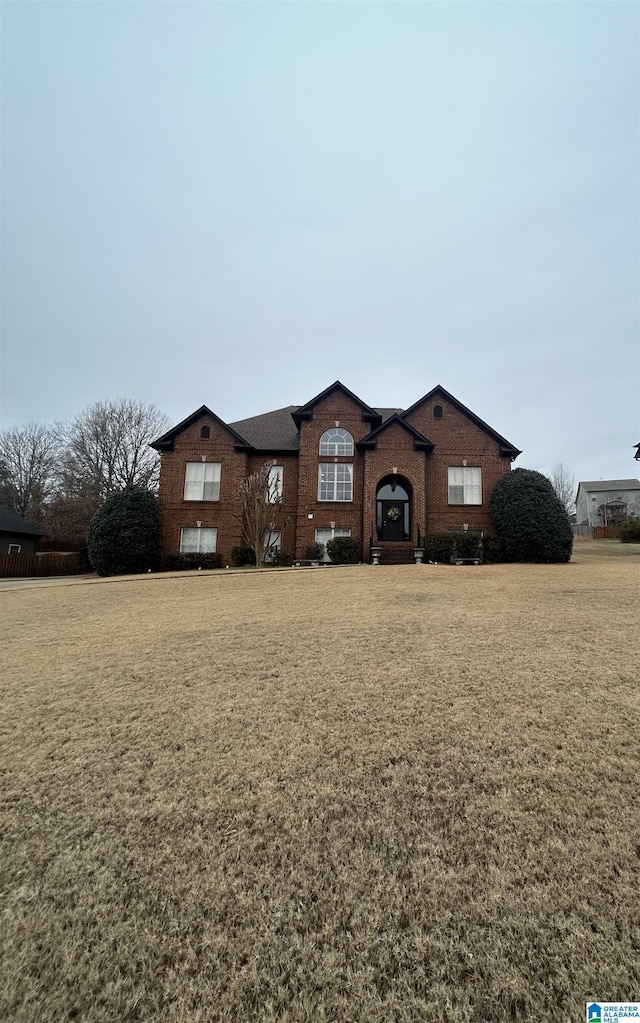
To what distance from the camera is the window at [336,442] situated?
19.8 meters

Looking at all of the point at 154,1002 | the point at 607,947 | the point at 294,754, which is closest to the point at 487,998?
the point at 607,947

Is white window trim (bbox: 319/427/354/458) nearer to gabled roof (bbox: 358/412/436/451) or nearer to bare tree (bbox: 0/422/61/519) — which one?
gabled roof (bbox: 358/412/436/451)

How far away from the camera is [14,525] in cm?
2741

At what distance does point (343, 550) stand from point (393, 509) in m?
3.45

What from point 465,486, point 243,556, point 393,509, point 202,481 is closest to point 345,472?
point 393,509

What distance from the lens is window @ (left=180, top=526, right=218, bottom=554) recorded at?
19.7 metres

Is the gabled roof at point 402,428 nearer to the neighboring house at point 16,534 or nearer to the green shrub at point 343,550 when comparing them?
the green shrub at point 343,550

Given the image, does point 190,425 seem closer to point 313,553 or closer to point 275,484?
point 275,484

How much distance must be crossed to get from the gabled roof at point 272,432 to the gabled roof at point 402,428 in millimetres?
3509

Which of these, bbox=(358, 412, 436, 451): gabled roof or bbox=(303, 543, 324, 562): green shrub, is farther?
bbox=(358, 412, 436, 451): gabled roof

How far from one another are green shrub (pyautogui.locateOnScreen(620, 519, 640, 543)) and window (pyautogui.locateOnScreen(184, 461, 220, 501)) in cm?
2517

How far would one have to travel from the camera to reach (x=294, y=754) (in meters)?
3.05

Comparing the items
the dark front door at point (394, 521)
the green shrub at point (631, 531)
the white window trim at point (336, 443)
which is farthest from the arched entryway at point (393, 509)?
the green shrub at point (631, 531)

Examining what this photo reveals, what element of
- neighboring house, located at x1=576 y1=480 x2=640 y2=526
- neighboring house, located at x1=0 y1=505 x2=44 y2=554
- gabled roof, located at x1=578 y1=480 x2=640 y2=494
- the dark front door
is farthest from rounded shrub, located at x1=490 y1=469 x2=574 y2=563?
gabled roof, located at x1=578 y1=480 x2=640 y2=494
